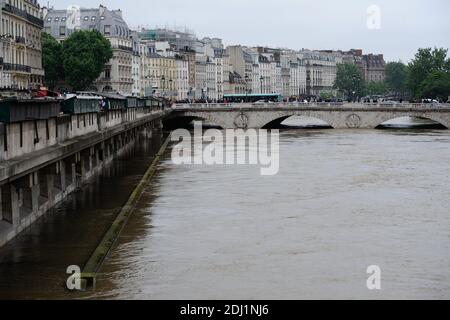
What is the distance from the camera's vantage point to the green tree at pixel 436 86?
118000 mm

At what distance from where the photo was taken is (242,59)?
188125 mm

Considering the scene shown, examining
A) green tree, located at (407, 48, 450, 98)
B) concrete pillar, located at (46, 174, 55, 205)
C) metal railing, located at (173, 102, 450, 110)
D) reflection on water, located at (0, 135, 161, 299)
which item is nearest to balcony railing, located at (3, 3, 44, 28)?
reflection on water, located at (0, 135, 161, 299)

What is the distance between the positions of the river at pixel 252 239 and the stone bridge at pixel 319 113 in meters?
44.7

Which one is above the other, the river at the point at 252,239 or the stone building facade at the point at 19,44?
the stone building facade at the point at 19,44

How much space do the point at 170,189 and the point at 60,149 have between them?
10.2m

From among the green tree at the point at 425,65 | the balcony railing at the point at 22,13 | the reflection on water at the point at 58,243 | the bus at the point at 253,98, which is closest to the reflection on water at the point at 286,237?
the reflection on water at the point at 58,243

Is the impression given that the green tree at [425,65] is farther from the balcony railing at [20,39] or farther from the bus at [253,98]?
the balcony railing at [20,39]

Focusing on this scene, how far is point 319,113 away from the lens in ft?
298

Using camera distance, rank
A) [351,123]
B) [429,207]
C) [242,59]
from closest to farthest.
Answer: [429,207], [351,123], [242,59]

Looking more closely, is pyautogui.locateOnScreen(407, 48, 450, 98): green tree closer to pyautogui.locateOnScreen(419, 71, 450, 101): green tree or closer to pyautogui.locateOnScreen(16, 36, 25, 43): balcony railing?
pyautogui.locateOnScreen(419, 71, 450, 101): green tree

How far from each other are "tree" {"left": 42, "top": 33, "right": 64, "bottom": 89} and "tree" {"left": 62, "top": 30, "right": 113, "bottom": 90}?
0.80 m
